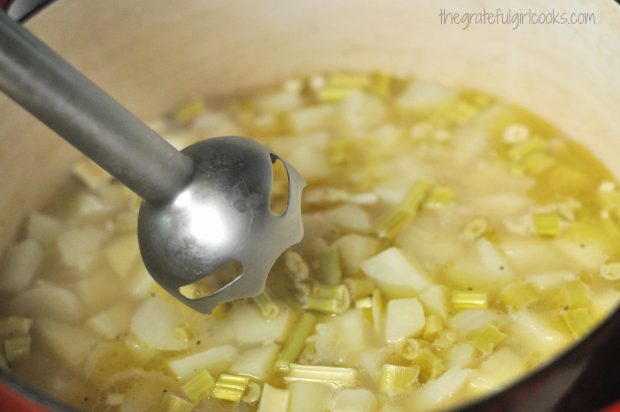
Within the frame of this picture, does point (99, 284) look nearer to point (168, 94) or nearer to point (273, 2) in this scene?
point (168, 94)

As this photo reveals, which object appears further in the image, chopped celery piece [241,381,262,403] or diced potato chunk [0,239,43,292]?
diced potato chunk [0,239,43,292]

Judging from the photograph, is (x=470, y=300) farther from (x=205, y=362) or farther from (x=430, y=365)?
(x=205, y=362)

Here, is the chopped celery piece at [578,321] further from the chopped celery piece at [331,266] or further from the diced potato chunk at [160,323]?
the diced potato chunk at [160,323]

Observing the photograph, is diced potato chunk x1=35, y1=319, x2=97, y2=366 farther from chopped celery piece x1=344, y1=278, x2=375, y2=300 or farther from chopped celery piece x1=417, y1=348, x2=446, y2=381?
chopped celery piece x1=417, y1=348, x2=446, y2=381

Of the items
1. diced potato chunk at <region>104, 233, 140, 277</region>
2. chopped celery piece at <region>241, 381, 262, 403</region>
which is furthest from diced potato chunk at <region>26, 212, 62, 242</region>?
chopped celery piece at <region>241, 381, 262, 403</region>

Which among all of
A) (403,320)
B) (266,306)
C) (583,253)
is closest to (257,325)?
(266,306)

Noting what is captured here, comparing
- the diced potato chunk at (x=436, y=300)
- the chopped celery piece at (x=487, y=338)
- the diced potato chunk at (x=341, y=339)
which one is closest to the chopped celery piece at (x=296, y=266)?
the diced potato chunk at (x=341, y=339)
